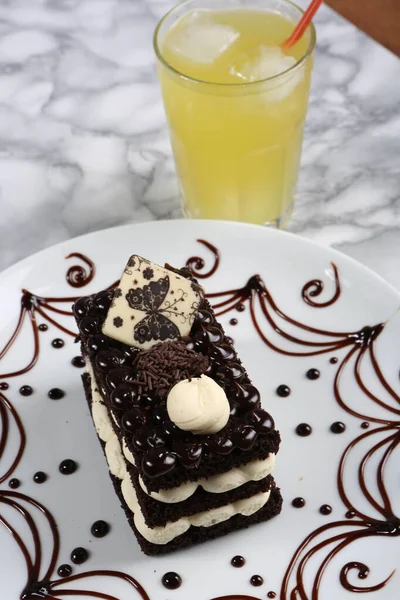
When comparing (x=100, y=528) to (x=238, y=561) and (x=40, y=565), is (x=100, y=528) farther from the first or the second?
(x=238, y=561)

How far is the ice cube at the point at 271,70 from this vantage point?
2947 mm

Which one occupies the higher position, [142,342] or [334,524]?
[142,342]

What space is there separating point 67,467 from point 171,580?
1.72 ft

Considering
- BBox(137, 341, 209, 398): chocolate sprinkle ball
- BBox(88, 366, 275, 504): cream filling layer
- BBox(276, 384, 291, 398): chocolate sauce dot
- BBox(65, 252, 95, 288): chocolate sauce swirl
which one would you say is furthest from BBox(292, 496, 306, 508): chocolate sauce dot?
BBox(65, 252, 95, 288): chocolate sauce swirl

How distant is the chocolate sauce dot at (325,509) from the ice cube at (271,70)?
4.74ft

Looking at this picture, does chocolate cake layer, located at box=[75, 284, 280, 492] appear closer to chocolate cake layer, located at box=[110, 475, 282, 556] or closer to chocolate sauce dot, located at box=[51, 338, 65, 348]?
chocolate cake layer, located at box=[110, 475, 282, 556]

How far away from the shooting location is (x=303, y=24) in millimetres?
2936

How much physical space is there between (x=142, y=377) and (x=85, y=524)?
51cm

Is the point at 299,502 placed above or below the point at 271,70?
below

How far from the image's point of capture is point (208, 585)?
7.81 ft

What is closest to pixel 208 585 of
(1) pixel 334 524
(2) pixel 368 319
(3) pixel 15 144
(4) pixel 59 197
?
(1) pixel 334 524

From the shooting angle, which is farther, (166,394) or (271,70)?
(271,70)

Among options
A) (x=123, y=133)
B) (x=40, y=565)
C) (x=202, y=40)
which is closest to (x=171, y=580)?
(x=40, y=565)

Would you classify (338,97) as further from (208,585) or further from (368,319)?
(208,585)
